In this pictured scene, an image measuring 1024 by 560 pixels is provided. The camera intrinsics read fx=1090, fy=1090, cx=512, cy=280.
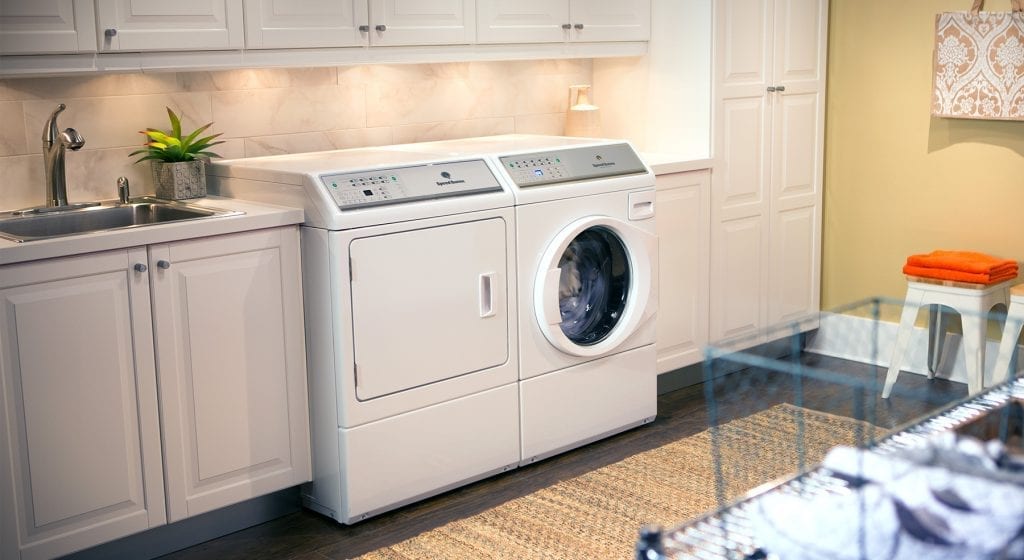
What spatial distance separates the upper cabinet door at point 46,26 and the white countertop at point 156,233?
1.70 ft

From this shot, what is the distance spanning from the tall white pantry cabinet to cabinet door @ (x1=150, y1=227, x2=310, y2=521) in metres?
1.92

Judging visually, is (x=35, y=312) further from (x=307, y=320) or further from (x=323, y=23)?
(x=323, y=23)

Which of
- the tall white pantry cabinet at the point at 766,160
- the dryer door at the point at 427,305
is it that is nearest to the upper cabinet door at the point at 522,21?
the tall white pantry cabinet at the point at 766,160

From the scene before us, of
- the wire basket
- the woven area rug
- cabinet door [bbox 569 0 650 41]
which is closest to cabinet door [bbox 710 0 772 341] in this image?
cabinet door [bbox 569 0 650 41]

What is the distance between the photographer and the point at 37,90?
10.2 feet

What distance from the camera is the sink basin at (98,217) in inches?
118

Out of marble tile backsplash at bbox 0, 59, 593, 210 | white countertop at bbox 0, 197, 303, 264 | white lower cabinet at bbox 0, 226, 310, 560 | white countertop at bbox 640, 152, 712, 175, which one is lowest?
white lower cabinet at bbox 0, 226, 310, 560

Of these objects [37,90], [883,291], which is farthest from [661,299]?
[37,90]

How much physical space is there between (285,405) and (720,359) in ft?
5.90

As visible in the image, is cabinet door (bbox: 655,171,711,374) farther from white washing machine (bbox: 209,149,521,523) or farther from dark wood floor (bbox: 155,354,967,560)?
white washing machine (bbox: 209,149,521,523)

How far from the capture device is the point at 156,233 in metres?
2.77

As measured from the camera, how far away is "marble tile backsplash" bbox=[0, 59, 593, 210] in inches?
123

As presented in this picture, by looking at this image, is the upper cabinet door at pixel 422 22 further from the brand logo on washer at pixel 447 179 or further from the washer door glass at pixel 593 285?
the washer door glass at pixel 593 285

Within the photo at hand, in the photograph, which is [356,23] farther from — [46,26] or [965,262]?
[965,262]
